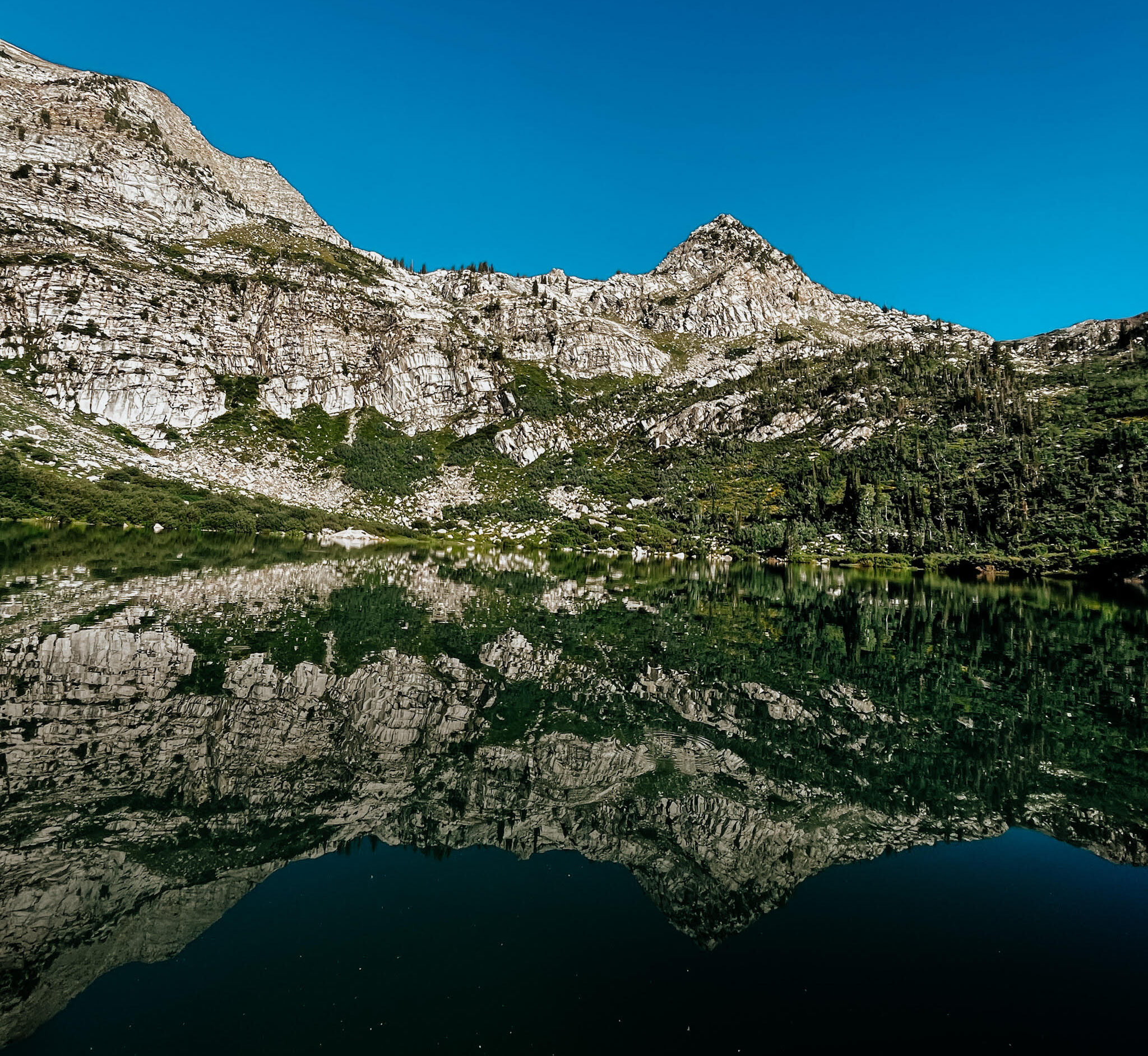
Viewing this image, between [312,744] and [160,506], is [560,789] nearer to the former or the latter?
[312,744]

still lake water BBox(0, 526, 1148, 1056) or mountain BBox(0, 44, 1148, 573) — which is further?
mountain BBox(0, 44, 1148, 573)

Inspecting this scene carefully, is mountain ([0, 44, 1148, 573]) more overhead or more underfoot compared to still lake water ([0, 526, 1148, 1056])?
more overhead

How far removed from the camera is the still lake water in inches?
263

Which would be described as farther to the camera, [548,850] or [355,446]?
[355,446]

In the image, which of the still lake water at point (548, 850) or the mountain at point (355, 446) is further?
the mountain at point (355, 446)

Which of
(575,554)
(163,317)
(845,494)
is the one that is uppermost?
(163,317)

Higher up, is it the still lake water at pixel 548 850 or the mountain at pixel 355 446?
the mountain at pixel 355 446

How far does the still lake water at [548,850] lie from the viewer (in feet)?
21.9

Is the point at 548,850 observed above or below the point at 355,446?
below

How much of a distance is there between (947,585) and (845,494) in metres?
77.3

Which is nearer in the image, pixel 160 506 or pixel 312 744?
pixel 312 744

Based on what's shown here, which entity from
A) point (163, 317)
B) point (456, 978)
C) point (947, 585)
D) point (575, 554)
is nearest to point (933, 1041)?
point (456, 978)

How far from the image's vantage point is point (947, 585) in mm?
78125

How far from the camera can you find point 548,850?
10.4 meters
